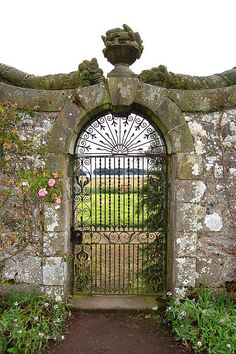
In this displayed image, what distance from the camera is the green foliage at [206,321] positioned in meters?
3.00

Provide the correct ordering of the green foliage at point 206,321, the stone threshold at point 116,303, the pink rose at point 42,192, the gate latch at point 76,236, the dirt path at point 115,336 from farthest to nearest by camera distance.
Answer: the gate latch at point 76,236, the stone threshold at point 116,303, the pink rose at point 42,192, the dirt path at point 115,336, the green foliage at point 206,321

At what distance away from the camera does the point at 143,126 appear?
411 cm

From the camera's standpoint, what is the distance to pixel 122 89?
3654 mm

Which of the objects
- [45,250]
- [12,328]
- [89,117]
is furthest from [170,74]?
[12,328]

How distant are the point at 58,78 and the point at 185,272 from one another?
3.01m

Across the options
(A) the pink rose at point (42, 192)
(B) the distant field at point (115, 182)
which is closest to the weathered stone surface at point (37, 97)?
(A) the pink rose at point (42, 192)

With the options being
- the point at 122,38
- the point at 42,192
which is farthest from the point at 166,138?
the point at 42,192

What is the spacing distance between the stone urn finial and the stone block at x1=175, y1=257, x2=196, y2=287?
247 cm

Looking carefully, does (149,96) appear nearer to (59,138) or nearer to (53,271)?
(59,138)

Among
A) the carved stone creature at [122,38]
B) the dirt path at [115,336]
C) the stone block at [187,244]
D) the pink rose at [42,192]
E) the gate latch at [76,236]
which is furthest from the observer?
the gate latch at [76,236]

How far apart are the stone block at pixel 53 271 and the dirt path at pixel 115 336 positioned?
0.53 m

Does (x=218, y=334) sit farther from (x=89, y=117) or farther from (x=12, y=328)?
(x=89, y=117)

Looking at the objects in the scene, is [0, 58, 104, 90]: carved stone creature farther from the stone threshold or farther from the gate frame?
the stone threshold

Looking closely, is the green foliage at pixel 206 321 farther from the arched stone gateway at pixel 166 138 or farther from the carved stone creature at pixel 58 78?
the carved stone creature at pixel 58 78
